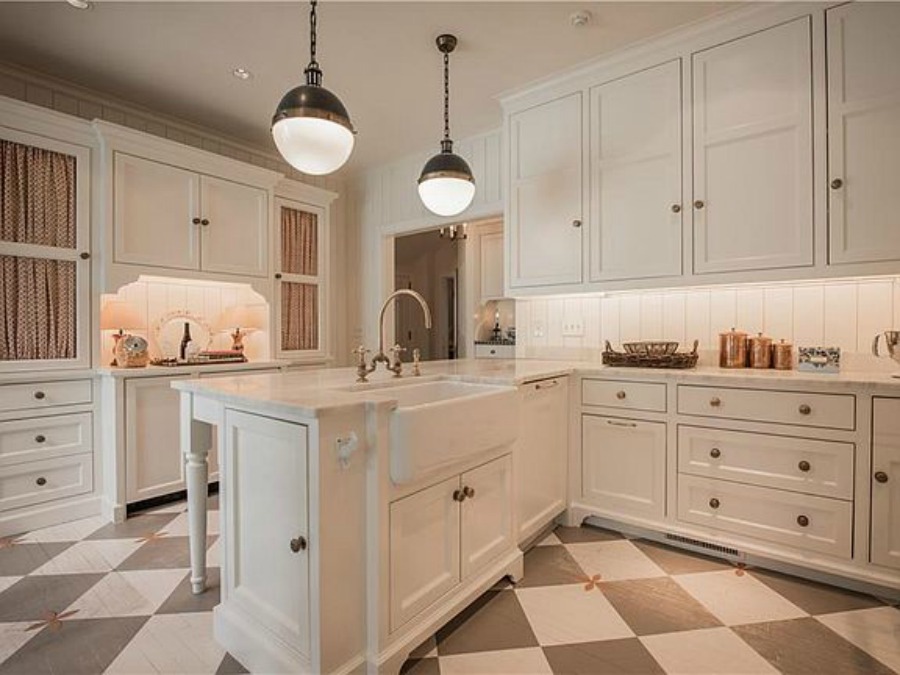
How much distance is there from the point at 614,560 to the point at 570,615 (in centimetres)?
52

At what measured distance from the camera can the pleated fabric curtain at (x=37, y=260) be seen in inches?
93.7

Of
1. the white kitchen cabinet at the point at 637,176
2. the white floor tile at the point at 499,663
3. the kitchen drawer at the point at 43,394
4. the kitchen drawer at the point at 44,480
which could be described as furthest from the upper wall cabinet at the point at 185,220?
the white floor tile at the point at 499,663

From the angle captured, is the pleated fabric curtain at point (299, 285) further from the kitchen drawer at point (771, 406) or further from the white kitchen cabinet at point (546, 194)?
the kitchen drawer at point (771, 406)

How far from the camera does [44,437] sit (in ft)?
8.20

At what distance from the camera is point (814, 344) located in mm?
2338

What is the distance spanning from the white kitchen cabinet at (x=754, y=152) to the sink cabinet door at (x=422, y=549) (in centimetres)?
174

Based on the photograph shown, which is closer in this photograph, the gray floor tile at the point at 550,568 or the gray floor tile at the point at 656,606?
the gray floor tile at the point at 656,606

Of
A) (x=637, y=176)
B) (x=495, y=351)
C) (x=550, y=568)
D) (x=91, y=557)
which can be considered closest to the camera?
(x=550, y=568)

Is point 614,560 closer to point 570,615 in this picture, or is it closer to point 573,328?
point 570,615

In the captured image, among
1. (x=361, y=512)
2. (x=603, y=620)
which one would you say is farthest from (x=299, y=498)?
(x=603, y=620)

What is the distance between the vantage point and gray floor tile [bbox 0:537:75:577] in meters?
2.06

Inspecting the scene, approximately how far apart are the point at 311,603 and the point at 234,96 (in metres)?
2.97

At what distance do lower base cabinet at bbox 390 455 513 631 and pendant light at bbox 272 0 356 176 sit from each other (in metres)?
1.19

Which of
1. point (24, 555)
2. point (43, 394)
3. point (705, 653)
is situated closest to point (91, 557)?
point (24, 555)
